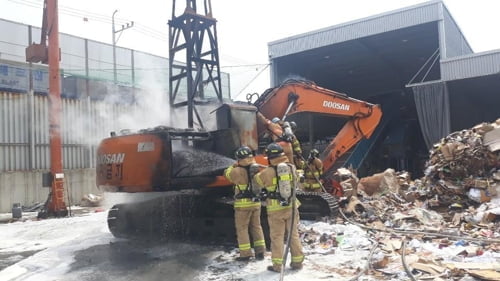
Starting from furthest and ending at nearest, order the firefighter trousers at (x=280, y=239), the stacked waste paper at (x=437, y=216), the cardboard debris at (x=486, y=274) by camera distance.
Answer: the firefighter trousers at (x=280, y=239) → the stacked waste paper at (x=437, y=216) → the cardboard debris at (x=486, y=274)

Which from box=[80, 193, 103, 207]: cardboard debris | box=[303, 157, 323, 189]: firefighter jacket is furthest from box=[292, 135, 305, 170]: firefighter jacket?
box=[80, 193, 103, 207]: cardboard debris

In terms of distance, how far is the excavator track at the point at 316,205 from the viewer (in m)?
8.37

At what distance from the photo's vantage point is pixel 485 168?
31.4 feet

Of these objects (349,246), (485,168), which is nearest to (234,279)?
(349,246)

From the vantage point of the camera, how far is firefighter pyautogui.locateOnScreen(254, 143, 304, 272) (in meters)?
5.67

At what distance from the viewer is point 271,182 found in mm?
5805

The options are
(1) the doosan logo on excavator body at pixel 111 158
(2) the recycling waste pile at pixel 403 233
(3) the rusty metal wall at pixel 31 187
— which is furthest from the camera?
(3) the rusty metal wall at pixel 31 187

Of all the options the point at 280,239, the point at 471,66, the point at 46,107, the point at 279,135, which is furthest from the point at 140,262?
the point at 471,66

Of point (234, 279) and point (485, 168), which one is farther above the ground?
point (485, 168)

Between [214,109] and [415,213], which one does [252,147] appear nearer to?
[214,109]

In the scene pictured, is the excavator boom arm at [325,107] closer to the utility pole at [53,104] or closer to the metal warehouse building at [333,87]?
the utility pole at [53,104]

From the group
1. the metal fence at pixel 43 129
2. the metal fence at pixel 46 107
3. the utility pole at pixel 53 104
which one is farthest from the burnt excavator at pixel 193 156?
the metal fence at pixel 43 129

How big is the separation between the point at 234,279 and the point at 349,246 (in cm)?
200

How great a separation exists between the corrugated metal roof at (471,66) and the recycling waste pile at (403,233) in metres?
5.82
